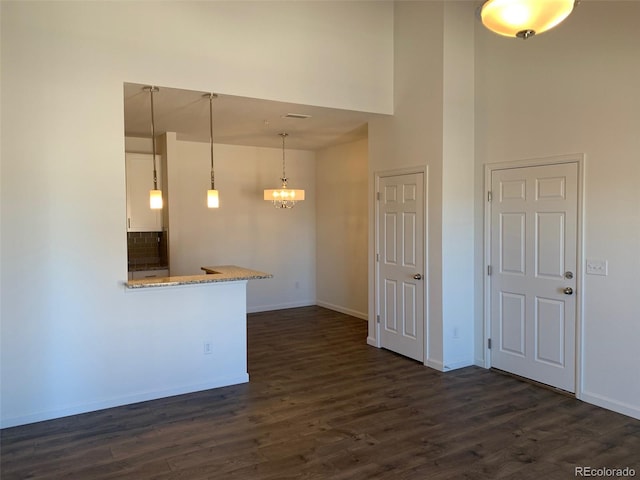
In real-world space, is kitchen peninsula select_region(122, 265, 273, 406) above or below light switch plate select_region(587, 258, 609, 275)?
below

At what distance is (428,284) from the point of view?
491cm

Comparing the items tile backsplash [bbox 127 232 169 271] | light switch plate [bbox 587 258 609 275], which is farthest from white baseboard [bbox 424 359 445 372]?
tile backsplash [bbox 127 232 169 271]

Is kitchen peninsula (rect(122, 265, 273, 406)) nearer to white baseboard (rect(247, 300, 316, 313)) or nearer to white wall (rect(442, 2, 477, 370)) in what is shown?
white wall (rect(442, 2, 477, 370))

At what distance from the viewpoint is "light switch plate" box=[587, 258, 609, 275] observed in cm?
375

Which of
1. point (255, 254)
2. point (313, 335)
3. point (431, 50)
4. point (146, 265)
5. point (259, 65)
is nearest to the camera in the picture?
point (259, 65)

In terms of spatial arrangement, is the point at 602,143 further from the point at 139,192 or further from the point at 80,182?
the point at 139,192

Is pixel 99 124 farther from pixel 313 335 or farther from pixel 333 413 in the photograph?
pixel 313 335

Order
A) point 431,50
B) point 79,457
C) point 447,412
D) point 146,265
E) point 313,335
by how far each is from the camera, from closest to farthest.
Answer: point 79,457 < point 447,412 < point 431,50 < point 313,335 < point 146,265

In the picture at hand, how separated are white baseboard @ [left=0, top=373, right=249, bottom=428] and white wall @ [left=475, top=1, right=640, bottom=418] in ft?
10.5

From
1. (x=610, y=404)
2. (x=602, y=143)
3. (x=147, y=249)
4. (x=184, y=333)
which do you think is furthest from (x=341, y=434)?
(x=147, y=249)

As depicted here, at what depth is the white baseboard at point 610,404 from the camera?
3588 mm

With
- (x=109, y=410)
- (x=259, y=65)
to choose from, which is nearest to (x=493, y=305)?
(x=259, y=65)

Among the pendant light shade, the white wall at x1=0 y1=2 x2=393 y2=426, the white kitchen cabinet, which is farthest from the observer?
the white kitchen cabinet

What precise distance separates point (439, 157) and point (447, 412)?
97.1 inches
